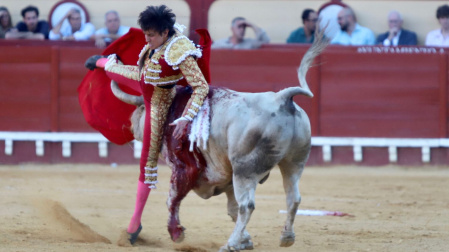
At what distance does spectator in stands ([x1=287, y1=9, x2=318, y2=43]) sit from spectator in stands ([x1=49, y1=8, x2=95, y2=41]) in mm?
2096

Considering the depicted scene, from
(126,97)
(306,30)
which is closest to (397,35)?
(306,30)

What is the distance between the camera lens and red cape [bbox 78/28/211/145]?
501 centimetres

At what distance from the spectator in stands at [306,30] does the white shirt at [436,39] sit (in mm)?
1186

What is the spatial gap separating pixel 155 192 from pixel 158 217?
47.2 inches

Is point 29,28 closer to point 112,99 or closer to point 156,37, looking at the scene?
point 112,99

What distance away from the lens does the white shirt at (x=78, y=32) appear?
8.95 metres

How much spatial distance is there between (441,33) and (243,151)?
5.30 metres

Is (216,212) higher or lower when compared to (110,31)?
lower

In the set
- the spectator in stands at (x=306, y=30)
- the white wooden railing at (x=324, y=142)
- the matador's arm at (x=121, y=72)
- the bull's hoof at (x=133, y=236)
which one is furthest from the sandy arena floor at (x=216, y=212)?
the spectator in stands at (x=306, y=30)

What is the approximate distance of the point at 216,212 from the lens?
5945 millimetres

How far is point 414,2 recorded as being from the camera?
930 centimetres

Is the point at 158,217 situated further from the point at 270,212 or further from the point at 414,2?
the point at 414,2

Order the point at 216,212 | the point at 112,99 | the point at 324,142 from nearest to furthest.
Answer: the point at 112,99 → the point at 216,212 → the point at 324,142

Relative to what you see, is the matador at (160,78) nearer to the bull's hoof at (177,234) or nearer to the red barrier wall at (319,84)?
the bull's hoof at (177,234)
